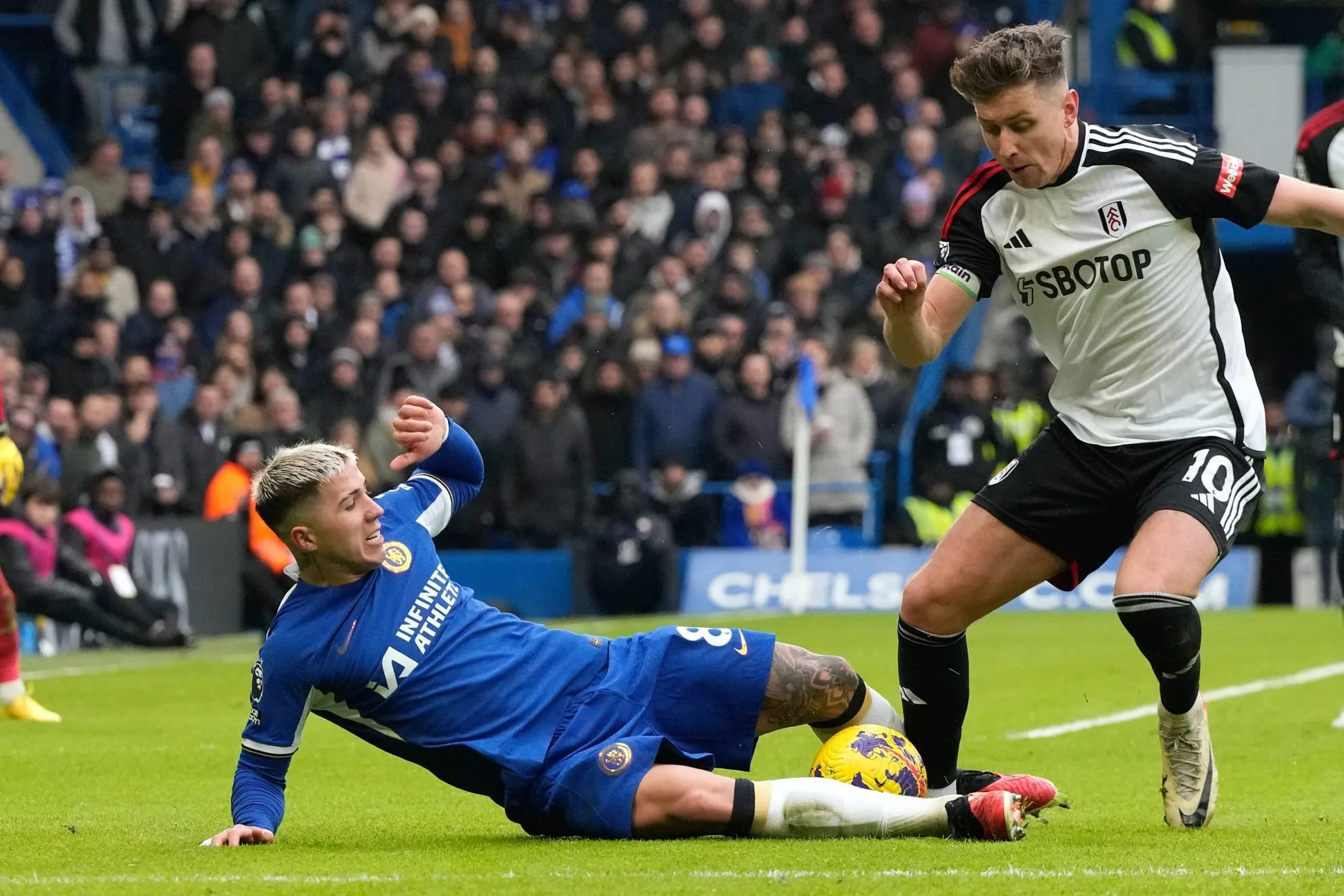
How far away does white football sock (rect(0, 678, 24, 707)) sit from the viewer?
10.5m

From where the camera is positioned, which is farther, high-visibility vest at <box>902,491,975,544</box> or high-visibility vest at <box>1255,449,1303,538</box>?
high-visibility vest at <box>1255,449,1303,538</box>

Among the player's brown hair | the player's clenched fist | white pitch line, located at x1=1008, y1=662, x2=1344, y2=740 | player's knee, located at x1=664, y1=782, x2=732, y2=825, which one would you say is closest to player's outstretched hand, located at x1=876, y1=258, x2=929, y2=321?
the player's brown hair

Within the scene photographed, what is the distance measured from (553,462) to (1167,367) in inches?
A: 457

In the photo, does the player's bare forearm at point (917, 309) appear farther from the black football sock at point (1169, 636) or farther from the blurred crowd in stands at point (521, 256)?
the blurred crowd in stands at point (521, 256)

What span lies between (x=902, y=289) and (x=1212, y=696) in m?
5.63

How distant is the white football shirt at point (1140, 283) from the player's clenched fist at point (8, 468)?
5.17 metres

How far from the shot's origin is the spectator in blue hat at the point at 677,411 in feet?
58.1

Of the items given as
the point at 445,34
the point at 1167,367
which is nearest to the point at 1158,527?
the point at 1167,367

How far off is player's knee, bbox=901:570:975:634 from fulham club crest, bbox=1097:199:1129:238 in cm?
115

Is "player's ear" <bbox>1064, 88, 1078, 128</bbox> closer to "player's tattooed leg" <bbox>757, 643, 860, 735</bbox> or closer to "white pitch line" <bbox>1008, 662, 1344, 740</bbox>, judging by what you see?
"player's tattooed leg" <bbox>757, 643, 860, 735</bbox>

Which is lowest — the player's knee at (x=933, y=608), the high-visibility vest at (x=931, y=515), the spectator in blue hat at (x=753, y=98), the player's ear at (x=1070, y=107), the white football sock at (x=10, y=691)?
the high-visibility vest at (x=931, y=515)

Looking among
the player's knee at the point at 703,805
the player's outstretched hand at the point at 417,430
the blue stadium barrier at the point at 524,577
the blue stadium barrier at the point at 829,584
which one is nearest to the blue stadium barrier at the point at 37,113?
the blue stadium barrier at the point at 524,577

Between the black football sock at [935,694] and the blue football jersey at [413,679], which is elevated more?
the blue football jersey at [413,679]

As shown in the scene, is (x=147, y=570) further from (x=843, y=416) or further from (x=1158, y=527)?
(x=1158, y=527)
